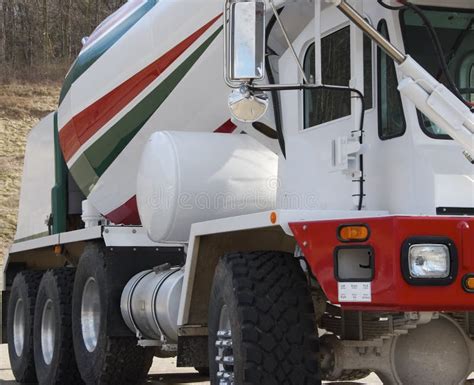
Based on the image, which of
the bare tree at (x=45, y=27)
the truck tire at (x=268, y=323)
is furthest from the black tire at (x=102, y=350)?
the bare tree at (x=45, y=27)

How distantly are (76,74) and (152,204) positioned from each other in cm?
245

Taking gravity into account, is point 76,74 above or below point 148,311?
above

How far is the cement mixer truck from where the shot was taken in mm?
4648

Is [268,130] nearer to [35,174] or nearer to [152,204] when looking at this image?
[152,204]

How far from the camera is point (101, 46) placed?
8.37m

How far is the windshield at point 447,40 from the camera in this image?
199 inches

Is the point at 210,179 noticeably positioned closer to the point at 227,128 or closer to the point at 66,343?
the point at 227,128

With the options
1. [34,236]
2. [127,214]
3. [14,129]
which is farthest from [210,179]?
[14,129]

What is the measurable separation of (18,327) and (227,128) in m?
4.29

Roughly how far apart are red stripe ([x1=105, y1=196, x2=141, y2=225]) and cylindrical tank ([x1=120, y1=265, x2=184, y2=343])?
0.65 metres

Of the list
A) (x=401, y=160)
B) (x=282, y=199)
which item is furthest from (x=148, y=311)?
(x=401, y=160)

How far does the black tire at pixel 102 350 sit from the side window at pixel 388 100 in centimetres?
316

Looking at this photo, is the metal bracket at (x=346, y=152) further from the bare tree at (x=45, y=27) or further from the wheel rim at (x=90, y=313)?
the bare tree at (x=45, y=27)

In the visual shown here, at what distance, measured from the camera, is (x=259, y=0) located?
4.94 meters
